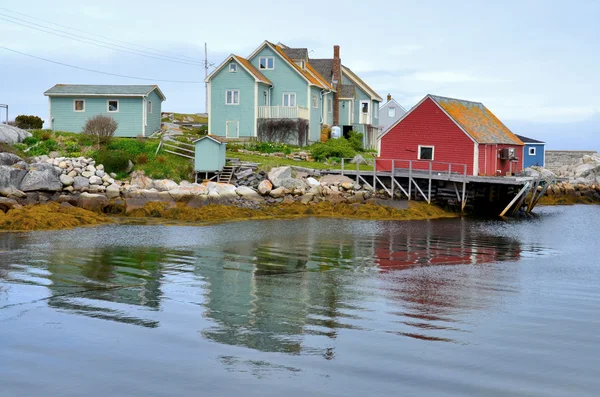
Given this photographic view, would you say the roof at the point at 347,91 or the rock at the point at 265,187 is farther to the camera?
the roof at the point at 347,91

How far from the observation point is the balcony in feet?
165

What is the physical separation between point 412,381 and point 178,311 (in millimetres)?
5770

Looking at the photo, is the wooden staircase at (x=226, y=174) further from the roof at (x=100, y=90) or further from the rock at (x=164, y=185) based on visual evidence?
the roof at (x=100, y=90)

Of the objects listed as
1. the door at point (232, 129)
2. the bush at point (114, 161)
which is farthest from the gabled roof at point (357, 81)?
the bush at point (114, 161)

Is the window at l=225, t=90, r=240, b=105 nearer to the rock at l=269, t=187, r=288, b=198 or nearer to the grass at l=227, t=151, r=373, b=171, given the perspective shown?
the grass at l=227, t=151, r=373, b=171

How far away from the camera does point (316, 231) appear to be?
30250 mm

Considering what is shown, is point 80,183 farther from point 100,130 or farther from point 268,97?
point 268,97

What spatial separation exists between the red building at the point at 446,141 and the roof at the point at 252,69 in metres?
11.4

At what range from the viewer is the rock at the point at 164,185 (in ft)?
121

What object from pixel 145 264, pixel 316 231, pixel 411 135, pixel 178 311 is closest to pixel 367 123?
pixel 411 135

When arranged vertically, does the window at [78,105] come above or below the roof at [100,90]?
below

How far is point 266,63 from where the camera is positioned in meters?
52.2

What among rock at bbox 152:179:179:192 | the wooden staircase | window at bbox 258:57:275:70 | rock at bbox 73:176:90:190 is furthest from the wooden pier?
rock at bbox 73:176:90:190

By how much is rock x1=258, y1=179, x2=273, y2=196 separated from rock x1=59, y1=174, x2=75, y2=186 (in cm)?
934
